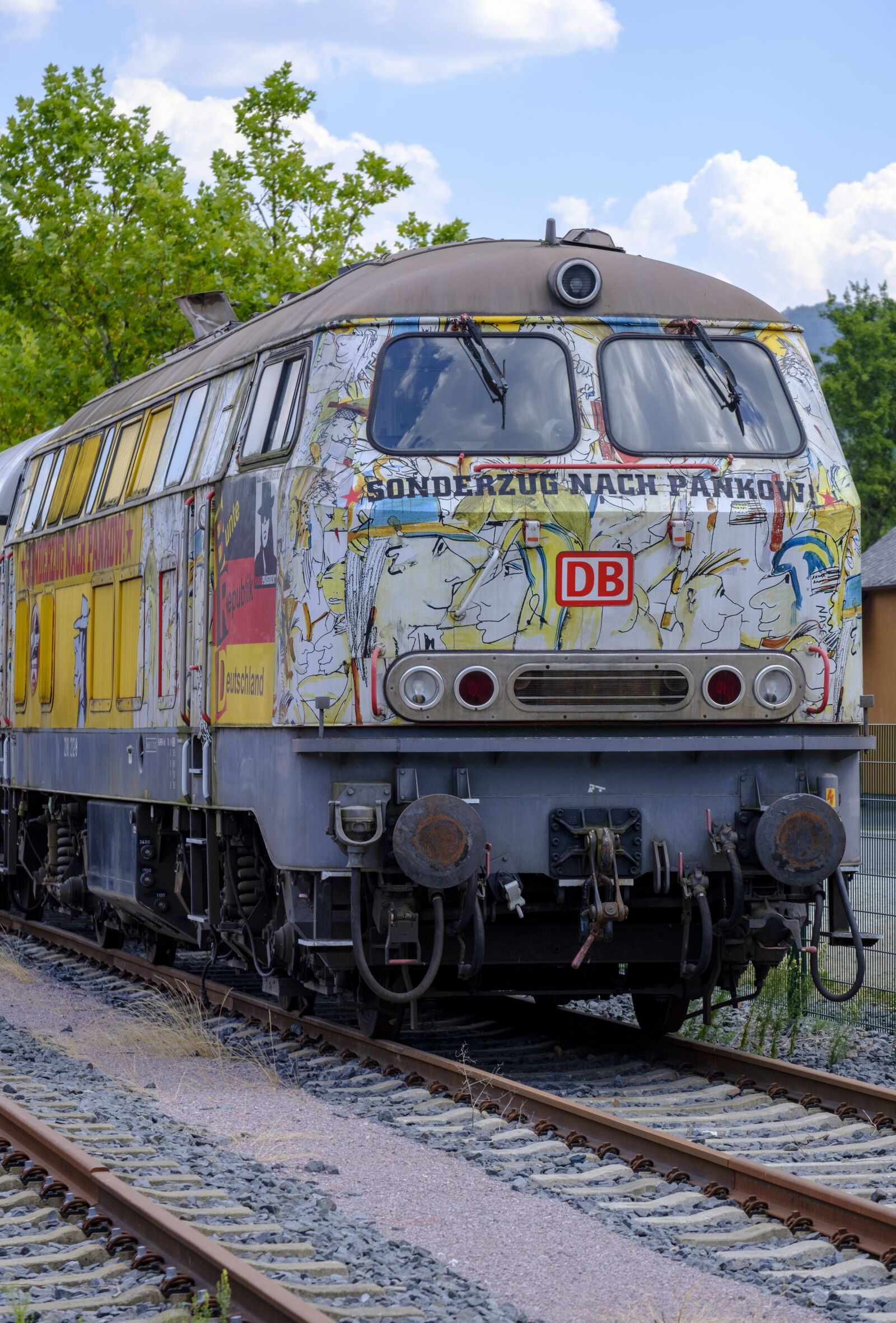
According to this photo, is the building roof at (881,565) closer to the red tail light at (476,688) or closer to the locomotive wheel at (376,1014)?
the locomotive wheel at (376,1014)

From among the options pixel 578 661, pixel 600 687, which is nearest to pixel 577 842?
pixel 600 687

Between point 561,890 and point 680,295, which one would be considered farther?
point 680,295

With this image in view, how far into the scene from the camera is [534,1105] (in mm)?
7652

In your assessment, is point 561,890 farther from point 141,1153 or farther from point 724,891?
point 141,1153

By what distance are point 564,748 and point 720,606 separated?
3.24 ft

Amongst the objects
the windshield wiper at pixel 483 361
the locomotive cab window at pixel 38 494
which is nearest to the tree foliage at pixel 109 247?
the locomotive cab window at pixel 38 494

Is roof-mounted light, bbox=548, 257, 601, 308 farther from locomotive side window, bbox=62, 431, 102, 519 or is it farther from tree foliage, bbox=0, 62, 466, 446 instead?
tree foliage, bbox=0, 62, 466, 446

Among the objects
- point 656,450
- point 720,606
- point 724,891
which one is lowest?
point 724,891

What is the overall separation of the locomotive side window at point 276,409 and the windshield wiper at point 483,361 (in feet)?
2.59

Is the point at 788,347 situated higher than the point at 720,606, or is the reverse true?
the point at 788,347

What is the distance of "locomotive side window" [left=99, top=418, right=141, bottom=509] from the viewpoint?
11672 millimetres

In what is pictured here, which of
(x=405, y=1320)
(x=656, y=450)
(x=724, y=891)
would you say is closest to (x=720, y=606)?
(x=656, y=450)

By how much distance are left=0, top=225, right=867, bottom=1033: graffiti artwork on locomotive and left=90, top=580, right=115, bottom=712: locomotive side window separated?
249 cm

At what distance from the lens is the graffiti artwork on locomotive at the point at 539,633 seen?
27.0 feet
